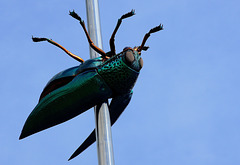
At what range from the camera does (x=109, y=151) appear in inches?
415

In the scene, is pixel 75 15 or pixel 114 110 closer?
pixel 75 15

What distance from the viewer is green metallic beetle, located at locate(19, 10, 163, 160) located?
1104cm

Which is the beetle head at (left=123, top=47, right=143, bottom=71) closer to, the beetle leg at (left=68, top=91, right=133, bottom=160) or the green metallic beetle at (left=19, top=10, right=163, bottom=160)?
the green metallic beetle at (left=19, top=10, right=163, bottom=160)

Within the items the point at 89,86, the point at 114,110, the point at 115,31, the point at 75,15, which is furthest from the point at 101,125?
the point at 75,15

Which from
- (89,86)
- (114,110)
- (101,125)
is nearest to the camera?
(101,125)

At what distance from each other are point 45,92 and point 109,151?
2.29 m

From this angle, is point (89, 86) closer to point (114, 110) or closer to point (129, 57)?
point (129, 57)

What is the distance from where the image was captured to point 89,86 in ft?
36.0

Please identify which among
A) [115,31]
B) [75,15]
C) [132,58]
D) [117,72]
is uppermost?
[75,15]

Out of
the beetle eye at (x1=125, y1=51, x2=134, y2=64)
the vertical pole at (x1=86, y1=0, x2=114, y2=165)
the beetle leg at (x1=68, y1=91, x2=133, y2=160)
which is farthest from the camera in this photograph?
the beetle leg at (x1=68, y1=91, x2=133, y2=160)

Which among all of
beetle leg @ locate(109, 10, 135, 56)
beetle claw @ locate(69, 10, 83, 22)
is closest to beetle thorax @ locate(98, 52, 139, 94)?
beetle leg @ locate(109, 10, 135, 56)

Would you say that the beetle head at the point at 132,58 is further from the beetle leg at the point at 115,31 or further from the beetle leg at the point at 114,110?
the beetle leg at the point at 114,110

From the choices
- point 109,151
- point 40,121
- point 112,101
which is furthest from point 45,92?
point 109,151

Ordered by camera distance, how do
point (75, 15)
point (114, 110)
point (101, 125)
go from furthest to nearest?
point (114, 110) → point (75, 15) → point (101, 125)
